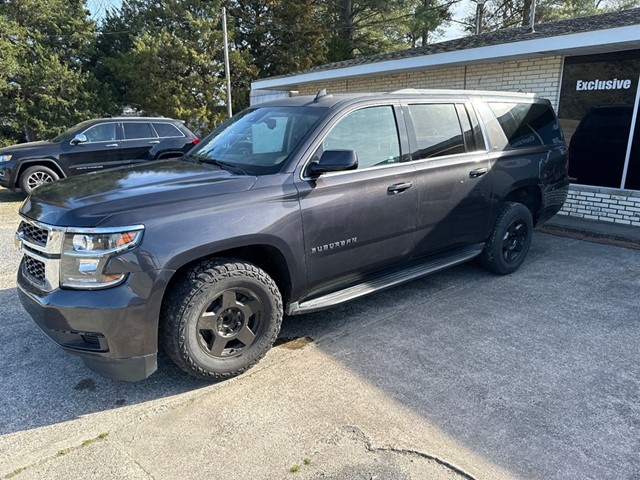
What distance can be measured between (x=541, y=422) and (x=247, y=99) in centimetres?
2686

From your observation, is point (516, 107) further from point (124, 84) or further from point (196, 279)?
point (124, 84)

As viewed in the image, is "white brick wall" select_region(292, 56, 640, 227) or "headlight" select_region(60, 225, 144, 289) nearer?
"headlight" select_region(60, 225, 144, 289)

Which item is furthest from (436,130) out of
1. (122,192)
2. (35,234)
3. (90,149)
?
(90,149)

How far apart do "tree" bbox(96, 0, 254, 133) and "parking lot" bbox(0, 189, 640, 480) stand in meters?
22.3

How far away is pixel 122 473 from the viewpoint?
241 centimetres

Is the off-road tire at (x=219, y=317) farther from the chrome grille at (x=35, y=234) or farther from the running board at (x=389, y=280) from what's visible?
the chrome grille at (x=35, y=234)

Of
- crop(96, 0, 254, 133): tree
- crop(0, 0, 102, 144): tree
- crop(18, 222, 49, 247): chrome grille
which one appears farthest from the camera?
crop(96, 0, 254, 133): tree

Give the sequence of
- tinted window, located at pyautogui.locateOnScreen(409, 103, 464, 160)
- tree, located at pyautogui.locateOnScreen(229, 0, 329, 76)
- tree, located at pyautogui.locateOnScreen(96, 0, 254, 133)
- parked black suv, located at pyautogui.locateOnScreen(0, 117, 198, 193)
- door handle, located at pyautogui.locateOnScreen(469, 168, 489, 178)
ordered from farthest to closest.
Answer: tree, located at pyautogui.locateOnScreen(229, 0, 329, 76)
tree, located at pyautogui.locateOnScreen(96, 0, 254, 133)
parked black suv, located at pyautogui.locateOnScreen(0, 117, 198, 193)
door handle, located at pyautogui.locateOnScreen(469, 168, 489, 178)
tinted window, located at pyautogui.locateOnScreen(409, 103, 464, 160)

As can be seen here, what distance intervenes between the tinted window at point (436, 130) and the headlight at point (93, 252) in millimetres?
2470

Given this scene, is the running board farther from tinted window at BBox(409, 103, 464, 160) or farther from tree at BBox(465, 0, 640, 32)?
tree at BBox(465, 0, 640, 32)

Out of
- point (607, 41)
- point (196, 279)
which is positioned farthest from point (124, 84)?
point (196, 279)

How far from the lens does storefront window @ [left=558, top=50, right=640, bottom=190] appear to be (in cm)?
727

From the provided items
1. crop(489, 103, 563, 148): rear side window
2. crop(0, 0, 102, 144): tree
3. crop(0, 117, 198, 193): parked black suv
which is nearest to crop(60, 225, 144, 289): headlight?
crop(489, 103, 563, 148): rear side window

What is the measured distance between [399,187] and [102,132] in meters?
8.67
